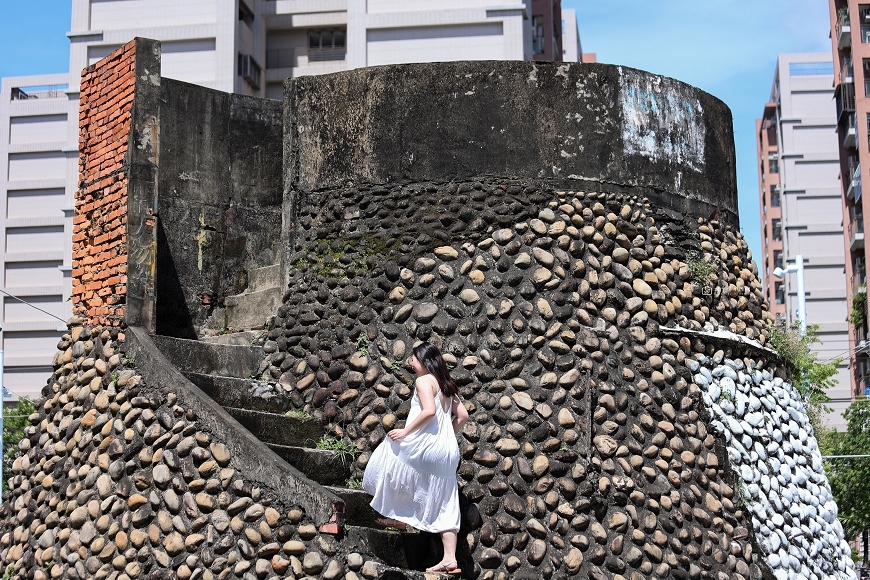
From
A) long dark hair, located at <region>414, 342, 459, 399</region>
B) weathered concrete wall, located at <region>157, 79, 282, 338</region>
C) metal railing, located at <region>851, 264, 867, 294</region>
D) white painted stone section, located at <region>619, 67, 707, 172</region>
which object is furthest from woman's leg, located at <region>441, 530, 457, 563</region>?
metal railing, located at <region>851, 264, 867, 294</region>

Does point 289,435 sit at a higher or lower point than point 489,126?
lower

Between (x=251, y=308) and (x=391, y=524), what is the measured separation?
343 centimetres

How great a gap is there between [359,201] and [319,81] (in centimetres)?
126

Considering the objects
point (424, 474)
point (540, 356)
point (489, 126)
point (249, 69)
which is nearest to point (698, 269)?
point (540, 356)

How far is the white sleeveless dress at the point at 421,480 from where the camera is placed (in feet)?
25.5

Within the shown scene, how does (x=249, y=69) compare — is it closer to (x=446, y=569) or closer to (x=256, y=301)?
(x=256, y=301)

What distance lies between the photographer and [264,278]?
11.1 m

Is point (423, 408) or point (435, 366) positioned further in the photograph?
point (435, 366)

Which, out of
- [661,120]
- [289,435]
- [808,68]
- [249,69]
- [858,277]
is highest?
[808,68]

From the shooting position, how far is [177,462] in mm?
8594

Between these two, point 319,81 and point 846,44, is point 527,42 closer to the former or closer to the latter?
point 846,44

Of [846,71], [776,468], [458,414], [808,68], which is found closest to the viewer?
[458,414]

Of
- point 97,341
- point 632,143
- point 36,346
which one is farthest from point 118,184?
point 36,346

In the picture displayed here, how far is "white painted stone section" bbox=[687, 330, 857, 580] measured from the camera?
970cm
